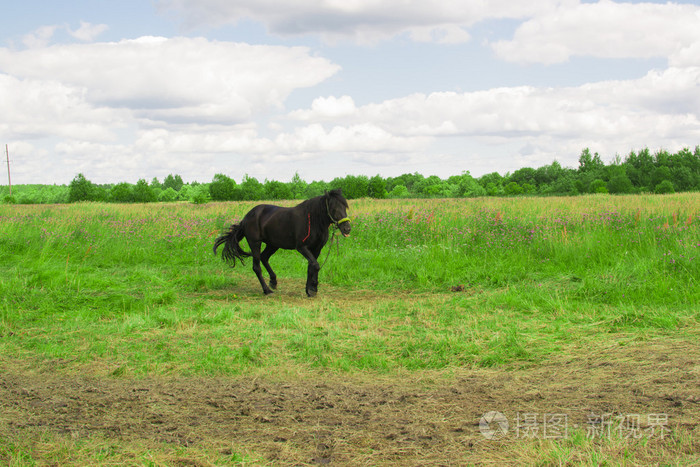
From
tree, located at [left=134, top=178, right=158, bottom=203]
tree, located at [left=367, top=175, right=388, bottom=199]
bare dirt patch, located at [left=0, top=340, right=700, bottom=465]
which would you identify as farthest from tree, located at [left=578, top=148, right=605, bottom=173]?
bare dirt patch, located at [left=0, top=340, right=700, bottom=465]

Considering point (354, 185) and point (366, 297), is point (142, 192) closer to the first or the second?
point (354, 185)

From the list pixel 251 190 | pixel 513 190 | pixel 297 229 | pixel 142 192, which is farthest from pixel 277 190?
pixel 297 229

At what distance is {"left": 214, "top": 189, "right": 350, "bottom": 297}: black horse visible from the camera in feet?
28.3

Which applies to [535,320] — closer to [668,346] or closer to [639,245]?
[668,346]

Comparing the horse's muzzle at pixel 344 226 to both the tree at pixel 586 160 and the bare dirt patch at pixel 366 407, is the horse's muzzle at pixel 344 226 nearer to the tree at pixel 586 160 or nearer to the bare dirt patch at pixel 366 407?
the bare dirt patch at pixel 366 407

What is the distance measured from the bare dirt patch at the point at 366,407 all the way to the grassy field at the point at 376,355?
0.07ft

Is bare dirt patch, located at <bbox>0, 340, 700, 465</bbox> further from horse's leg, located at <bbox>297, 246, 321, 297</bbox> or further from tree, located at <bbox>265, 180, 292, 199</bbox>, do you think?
tree, located at <bbox>265, 180, 292, 199</bbox>

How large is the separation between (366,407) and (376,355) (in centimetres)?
137

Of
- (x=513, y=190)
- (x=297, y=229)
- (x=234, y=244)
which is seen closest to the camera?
(x=297, y=229)

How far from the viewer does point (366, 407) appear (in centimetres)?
395

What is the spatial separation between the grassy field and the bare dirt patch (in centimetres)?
2

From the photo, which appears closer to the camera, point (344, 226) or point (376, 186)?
point (344, 226)

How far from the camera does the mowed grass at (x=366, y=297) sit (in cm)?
552

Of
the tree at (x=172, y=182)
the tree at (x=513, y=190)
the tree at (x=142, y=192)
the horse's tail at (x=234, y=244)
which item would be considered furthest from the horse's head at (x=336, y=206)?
the tree at (x=172, y=182)
